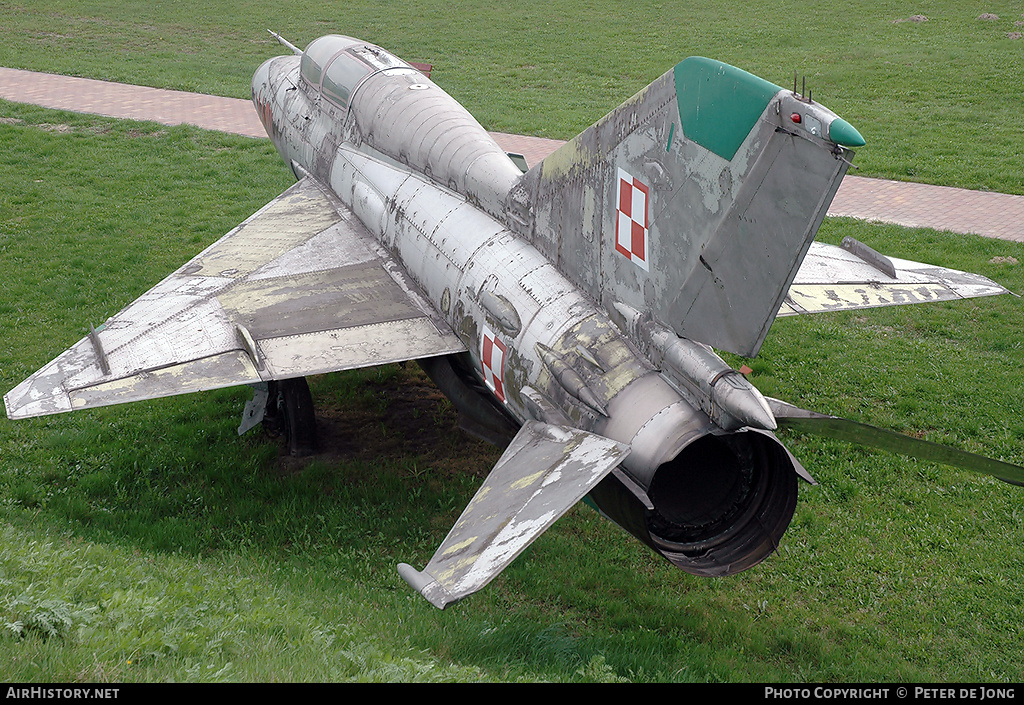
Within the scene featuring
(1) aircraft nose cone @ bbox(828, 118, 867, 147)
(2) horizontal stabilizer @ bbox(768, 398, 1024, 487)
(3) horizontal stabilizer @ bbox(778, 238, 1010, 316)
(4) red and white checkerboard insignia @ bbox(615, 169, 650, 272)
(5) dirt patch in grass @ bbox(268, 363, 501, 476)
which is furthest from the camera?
(5) dirt patch in grass @ bbox(268, 363, 501, 476)

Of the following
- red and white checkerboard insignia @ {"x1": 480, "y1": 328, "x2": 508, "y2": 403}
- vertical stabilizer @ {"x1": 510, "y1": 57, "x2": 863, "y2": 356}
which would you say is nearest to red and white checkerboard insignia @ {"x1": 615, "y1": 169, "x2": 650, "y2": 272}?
vertical stabilizer @ {"x1": 510, "y1": 57, "x2": 863, "y2": 356}

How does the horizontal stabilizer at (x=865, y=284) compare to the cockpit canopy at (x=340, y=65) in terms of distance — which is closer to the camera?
the horizontal stabilizer at (x=865, y=284)

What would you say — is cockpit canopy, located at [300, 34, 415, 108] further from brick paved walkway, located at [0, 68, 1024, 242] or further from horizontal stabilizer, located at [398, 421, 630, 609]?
horizontal stabilizer, located at [398, 421, 630, 609]

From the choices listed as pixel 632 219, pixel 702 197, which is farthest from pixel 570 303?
pixel 702 197

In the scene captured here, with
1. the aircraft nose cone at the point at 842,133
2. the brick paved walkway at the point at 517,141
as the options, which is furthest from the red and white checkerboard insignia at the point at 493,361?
the brick paved walkway at the point at 517,141

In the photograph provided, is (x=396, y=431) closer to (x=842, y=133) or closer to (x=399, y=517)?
(x=399, y=517)

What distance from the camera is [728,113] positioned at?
213 inches

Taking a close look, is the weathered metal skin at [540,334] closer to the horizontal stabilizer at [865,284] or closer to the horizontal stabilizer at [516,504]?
the horizontal stabilizer at [516,504]

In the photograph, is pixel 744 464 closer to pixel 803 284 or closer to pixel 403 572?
pixel 403 572

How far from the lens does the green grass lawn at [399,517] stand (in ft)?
18.1

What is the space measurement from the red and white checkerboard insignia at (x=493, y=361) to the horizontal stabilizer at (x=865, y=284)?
282 cm

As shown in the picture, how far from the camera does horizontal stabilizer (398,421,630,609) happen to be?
5.06 m

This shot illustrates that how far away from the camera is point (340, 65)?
11172 millimetres

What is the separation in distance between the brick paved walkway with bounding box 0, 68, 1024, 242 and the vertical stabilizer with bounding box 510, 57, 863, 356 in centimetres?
979
